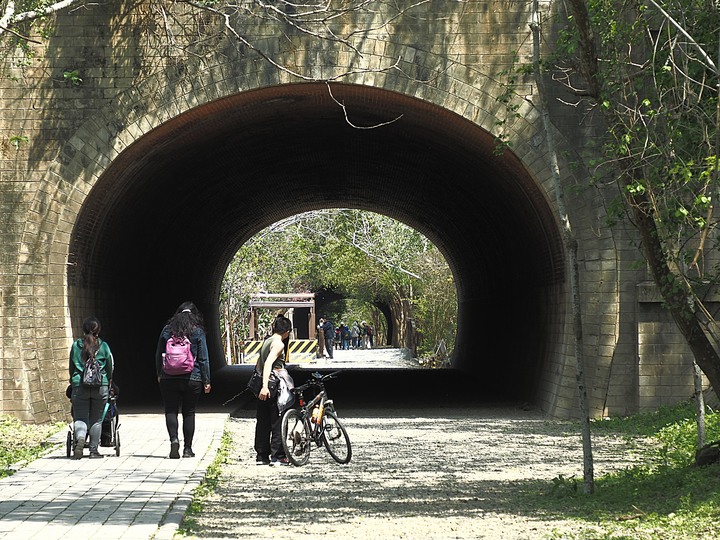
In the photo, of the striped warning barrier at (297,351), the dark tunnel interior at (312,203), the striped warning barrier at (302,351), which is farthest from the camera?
the striped warning barrier at (297,351)

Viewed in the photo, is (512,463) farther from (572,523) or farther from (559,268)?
(559,268)

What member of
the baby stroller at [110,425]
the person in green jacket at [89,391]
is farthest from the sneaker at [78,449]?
the baby stroller at [110,425]

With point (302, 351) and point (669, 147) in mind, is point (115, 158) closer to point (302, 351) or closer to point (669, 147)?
point (669, 147)

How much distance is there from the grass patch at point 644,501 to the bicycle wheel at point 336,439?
204 cm

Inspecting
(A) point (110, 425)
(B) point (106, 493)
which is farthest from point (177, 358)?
(B) point (106, 493)

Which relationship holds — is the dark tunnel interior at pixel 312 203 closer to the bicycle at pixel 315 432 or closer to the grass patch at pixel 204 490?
the bicycle at pixel 315 432

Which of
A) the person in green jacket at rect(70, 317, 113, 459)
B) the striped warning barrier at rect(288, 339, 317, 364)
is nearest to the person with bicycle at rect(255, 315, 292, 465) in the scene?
the person in green jacket at rect(70, 317, 113, 459)

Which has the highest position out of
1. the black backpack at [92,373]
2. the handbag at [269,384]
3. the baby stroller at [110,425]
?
the black backpack at [92,373]

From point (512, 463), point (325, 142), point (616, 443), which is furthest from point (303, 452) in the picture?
point (325, 142)

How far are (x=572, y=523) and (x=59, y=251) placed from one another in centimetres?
911

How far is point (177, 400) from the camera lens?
11.2 meters

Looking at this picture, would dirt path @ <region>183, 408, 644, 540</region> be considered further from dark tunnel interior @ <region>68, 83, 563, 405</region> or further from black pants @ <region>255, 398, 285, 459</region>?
dark tunnel interior @ <region>68, 83, 563, 405</region>

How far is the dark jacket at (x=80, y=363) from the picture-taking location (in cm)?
1118

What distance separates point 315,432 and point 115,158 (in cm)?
547
